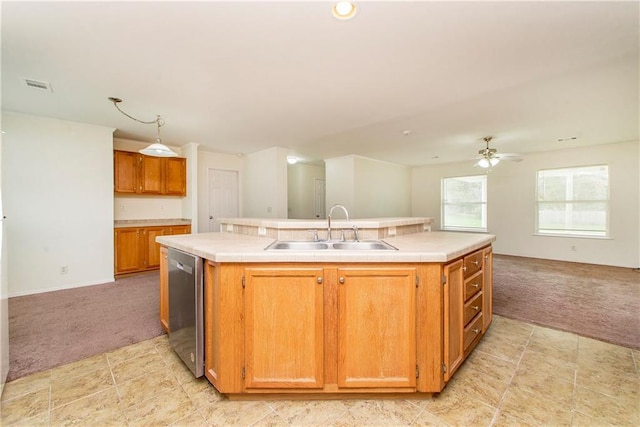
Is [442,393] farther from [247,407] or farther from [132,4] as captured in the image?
[132,4]

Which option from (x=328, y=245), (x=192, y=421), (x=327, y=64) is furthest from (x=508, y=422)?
(x=327, y=64)

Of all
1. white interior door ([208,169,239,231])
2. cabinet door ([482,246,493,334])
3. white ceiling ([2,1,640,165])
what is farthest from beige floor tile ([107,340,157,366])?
white interior door ([208,169,239,231])

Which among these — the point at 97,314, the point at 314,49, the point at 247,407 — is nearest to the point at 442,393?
the point at 247,407

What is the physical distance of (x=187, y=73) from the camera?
2.46 m

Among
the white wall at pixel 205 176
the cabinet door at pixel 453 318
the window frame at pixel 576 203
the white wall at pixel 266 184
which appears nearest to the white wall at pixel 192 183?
the white wall at pixel 205 176

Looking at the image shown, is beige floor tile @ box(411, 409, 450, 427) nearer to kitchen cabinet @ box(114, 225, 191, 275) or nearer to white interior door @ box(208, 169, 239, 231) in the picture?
kitchen cabinet @ box(114, 225, 191, 275)

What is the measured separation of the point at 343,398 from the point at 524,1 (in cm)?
267

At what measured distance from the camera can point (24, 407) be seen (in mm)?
1571

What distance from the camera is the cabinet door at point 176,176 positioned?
499 centimetres

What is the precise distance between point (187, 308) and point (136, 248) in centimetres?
347

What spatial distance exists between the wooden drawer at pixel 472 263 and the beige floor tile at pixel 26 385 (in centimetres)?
294

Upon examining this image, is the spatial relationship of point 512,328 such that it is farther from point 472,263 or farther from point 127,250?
point 127,250

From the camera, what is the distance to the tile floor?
148 cm

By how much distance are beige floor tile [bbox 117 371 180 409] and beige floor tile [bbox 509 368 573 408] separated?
2264 mm
